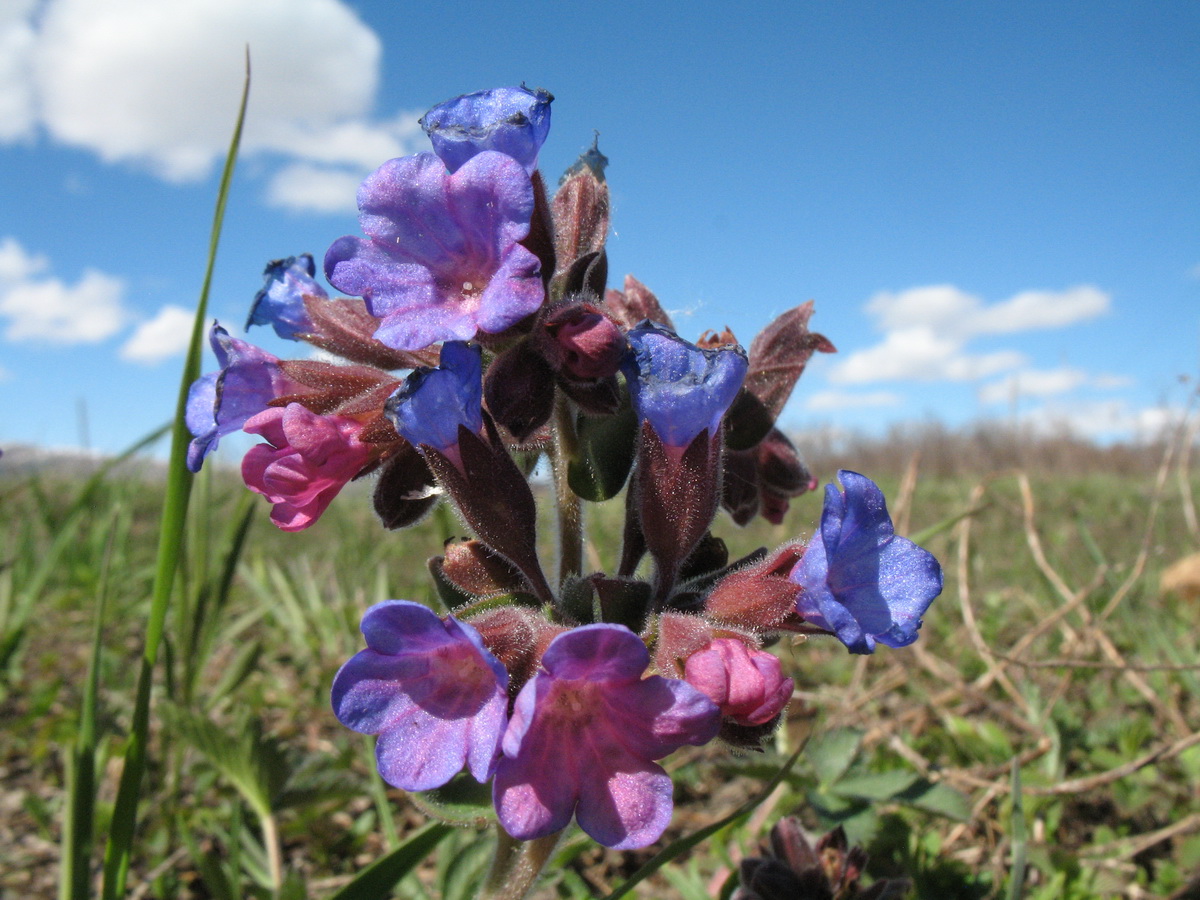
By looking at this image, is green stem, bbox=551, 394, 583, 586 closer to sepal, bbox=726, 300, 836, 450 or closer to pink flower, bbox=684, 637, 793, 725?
sepal, bbox=726, 300, 836, 450

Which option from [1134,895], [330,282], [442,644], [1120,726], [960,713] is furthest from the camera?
[960,713]

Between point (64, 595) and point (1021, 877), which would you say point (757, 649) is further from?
point (64, 595)

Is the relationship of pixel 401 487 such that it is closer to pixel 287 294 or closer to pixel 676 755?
pixel 287 294

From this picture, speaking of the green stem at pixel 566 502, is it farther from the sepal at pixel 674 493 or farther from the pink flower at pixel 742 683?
the pink flower at pixel 742 683

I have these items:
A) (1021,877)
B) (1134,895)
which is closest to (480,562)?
(1021,877)

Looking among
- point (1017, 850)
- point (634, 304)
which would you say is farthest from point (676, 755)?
point (634, 304)

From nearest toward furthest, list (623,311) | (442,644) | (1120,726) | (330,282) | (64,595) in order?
(442,644) < (330,282) < (623,311) < (1120,726) < (64,595)
